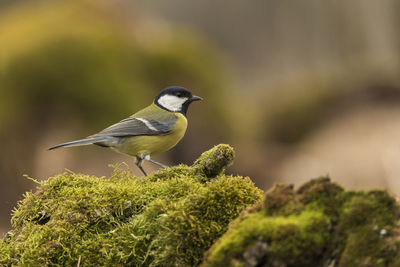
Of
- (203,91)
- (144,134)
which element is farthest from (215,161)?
(203,91)

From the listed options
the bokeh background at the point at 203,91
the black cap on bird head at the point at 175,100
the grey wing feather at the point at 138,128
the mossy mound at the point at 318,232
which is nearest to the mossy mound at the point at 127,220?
the mossy mound at the point at 318,232

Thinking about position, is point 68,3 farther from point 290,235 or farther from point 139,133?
point 290,235

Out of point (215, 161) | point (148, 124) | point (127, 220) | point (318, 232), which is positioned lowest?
point (127, 220)

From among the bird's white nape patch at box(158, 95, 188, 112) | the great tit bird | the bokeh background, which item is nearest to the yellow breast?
the great tit bird

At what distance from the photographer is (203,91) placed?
9.23 m

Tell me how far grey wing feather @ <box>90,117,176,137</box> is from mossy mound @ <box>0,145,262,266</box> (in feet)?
5.90

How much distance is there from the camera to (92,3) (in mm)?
10336

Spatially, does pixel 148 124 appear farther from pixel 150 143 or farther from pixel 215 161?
pixel 215 161

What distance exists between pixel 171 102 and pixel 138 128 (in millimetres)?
614

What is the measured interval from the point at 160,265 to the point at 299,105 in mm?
11321

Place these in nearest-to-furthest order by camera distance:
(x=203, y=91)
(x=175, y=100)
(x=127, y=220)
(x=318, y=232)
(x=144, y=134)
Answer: (x=318, y=232)
(x=127, y=220)
(x=144, y=134)
(x=175, y=100)
(x=203, y=91)

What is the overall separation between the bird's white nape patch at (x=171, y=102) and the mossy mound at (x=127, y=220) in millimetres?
2317

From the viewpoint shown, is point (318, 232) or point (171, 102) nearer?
point (318, 232)

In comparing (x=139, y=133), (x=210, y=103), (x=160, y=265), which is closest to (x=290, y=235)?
Result: (x=160, y=265)
